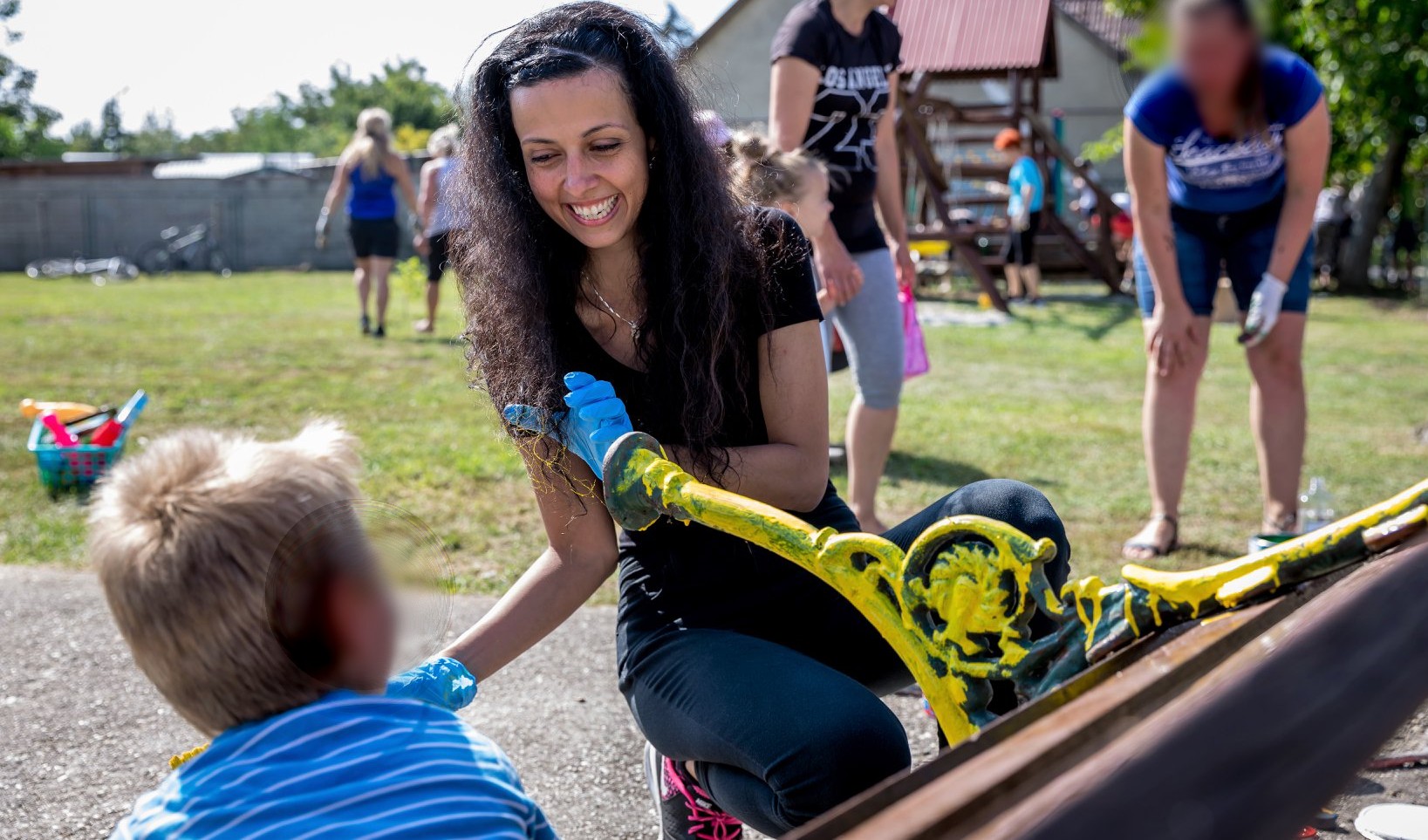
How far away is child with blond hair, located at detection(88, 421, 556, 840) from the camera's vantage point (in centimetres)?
120

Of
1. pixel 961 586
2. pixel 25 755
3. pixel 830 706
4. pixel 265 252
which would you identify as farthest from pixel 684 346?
pixel 265 252

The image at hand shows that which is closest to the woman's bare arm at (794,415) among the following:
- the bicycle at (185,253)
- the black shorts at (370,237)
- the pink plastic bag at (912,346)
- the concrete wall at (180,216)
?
the pink plastic bag at (912,346)

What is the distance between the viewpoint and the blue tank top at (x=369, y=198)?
974 cm

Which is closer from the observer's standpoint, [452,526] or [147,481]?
[147,481]

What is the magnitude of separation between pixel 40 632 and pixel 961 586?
A: 304 cm

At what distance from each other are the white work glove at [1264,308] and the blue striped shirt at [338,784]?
3.24 metres

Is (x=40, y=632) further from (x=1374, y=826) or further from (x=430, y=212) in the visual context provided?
(x=430, y=212)

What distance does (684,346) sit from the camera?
1992 mm

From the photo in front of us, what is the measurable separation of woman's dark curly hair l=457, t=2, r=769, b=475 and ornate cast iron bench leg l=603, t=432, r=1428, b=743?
0.54 m

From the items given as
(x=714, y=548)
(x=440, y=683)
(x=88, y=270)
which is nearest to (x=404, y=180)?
(x=714, y=548)

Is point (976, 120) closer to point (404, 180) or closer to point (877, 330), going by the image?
point (404, 180)

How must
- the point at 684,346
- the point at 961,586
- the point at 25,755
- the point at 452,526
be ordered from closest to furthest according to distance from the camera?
the point at 961,586 < the point at 684,346 < the point at 25,755 < the point at 452,526

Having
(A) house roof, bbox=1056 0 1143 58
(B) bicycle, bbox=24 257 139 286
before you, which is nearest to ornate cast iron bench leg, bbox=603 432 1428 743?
(A) house roof, bbox=1056 0 1143 58

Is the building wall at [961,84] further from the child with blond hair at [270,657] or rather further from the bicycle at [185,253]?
the bicycle at [185,253]
